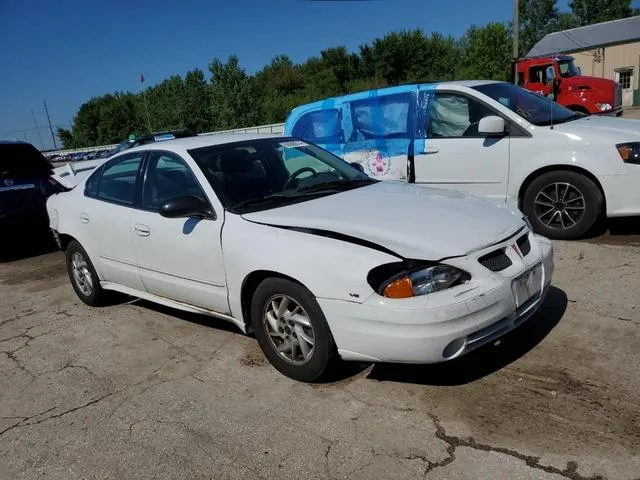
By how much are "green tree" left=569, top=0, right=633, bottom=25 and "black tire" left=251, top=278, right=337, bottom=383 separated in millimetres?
90714

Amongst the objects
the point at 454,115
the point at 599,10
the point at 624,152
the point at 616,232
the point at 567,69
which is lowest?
the point at 616,232

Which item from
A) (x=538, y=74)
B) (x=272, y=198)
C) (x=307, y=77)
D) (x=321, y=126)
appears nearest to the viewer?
(x=272, y=198)

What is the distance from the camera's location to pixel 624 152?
212 inches

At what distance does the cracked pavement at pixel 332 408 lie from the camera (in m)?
2.62

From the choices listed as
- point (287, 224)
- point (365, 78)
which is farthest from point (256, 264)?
point (365, 78)

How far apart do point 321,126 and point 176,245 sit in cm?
380

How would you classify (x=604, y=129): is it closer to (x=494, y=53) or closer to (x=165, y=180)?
(x=165, y=180)

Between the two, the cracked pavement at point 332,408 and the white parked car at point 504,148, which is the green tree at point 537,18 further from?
the cracked pavement at point 332,408

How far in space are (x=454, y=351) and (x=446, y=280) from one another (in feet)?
1.22

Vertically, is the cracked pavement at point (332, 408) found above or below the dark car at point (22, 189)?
below

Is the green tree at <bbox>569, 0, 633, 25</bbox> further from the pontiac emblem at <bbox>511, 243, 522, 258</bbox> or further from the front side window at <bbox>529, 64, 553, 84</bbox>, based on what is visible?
the pontiac emblem at <bbox>511, 243, 522, 258</bbox>

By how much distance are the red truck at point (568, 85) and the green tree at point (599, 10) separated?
72.2m

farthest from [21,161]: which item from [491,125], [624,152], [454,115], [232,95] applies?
[232,95]

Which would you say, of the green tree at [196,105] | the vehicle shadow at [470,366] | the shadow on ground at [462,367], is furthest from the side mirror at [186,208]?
the green tree at [196,105]
